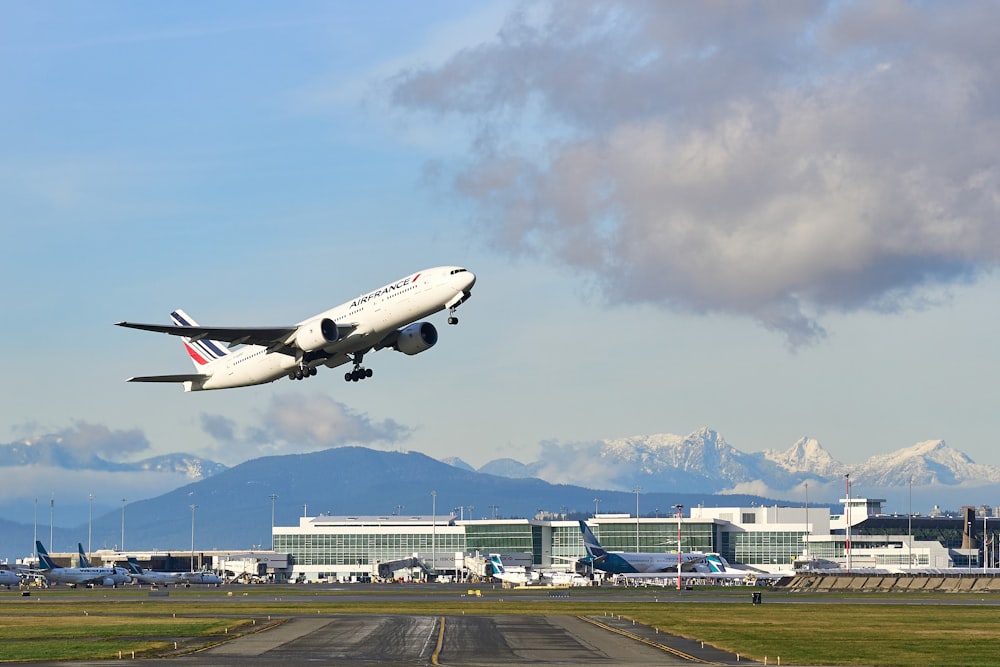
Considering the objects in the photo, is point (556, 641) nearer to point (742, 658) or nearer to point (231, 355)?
point (742, 658)

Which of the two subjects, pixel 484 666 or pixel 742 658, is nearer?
pixel 484 666

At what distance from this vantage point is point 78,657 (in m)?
61.2

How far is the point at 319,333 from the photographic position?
8888 centimetres

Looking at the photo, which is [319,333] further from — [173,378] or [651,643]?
[651,643]

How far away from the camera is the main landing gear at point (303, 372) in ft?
312

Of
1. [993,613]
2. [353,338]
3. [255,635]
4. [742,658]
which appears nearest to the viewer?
[742,658]

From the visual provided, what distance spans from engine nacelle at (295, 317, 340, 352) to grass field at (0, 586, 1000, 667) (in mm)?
18509

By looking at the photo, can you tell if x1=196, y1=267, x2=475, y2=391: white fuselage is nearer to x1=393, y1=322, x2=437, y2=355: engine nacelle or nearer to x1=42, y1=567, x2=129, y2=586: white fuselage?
x1=393, y1=322, x2=437, y2=355: engine nacelle

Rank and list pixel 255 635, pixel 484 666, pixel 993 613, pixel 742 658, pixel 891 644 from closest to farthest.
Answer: pixel 484 666 < pixel 742 658 < pixel 891 644 < pixel 255 635 < pixel 993 613

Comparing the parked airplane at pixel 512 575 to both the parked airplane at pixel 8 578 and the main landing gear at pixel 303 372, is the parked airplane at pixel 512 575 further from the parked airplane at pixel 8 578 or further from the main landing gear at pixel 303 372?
the main landing gear at pixel 303 372

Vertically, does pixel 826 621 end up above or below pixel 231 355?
below

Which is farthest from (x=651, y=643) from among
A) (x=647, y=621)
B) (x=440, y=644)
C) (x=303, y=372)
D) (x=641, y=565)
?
(x=641, y=565)

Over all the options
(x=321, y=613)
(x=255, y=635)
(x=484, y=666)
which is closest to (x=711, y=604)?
(x=321, y=613)

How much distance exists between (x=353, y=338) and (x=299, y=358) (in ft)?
23.1
